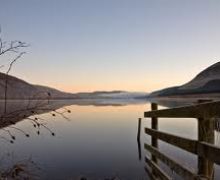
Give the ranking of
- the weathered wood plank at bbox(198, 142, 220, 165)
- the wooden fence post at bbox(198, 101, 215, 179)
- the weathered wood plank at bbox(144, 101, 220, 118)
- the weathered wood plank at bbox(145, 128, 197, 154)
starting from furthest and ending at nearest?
the weathered wood plank at bbox(145, 128, 197, 154), the wooden fence post at bbox(198, 101, 215, 179), the weathered wood plank at bbox(144, 101, 220, 118), the weathered wood plank at bbox(198, 142, 220, 165)

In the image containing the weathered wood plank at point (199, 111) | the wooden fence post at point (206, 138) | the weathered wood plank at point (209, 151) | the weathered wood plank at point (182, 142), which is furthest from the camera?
the weathered wood plank at point (182, 142)

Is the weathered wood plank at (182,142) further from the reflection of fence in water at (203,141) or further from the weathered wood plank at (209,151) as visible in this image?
the weathered wood plank at (209,151)

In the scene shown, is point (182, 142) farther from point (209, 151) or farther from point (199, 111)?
point (209, 151)

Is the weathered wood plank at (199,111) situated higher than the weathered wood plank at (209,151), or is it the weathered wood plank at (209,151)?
the weathered wood plank at (199,111)

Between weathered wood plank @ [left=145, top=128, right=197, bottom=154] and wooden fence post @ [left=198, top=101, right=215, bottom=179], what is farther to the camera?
weathered wood plank @ [left=145, top=128, right=197, bottom=154]

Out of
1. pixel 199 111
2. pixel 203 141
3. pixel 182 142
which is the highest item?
pixel 199 111

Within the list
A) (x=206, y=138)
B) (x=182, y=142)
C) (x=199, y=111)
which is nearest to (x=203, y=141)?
(x=206, y=138)

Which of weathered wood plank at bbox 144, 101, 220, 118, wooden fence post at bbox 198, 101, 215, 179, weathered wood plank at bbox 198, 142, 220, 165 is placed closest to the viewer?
weathered wood plank at bbox 198, 142, 220, 165

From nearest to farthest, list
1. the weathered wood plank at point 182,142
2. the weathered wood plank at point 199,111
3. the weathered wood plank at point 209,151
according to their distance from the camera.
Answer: the weathered wood plank at point 209,151, the weathered wood plank at point 199,111, the weathered wood plank at point 182,142

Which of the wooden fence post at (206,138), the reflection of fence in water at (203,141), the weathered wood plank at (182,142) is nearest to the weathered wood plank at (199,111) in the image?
the reflection of fence in water at (203,141)

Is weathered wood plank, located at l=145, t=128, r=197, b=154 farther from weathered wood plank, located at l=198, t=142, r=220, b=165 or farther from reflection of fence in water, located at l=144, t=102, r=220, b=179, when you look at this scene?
weathered wood plank, located at l=198, t=142, r=220, b=165

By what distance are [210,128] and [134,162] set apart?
15.4 m

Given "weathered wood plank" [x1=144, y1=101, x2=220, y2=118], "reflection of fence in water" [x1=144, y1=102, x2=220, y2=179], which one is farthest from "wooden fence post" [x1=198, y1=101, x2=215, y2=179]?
"weathered wood plank" [x1=144, y1=101, x2=220, y2=118]

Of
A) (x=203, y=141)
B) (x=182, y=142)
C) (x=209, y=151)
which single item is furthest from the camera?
(x=182, y=142)
